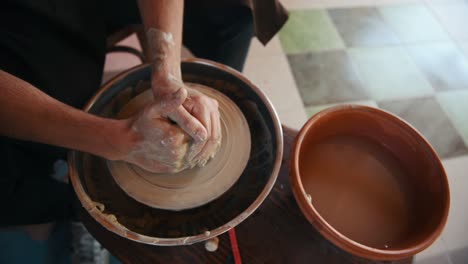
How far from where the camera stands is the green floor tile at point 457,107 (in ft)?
5.02

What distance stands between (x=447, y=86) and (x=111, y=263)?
5.61 feet

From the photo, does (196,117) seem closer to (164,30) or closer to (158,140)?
(158,140)

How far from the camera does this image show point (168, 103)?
23.0 inches

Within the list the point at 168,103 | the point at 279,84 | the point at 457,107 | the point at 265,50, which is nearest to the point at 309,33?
the point at 265,50

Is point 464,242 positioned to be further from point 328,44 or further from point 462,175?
point 328,44

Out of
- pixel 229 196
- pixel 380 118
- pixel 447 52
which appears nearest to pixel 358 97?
pixel 447 52

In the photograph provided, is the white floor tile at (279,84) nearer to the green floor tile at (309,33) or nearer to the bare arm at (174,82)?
the green floor tile at (309,33)

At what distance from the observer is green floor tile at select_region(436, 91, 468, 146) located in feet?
5.02

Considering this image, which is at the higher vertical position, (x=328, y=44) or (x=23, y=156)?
(x=23, y=156)

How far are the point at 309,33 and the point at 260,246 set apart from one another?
1.45m

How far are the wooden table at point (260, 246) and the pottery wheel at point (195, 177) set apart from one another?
0.08m

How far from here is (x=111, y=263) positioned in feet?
3.58

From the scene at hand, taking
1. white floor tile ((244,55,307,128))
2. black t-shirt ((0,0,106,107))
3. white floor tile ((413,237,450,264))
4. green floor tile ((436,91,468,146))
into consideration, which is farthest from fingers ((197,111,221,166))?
green floor tile ((436,91,468,146))

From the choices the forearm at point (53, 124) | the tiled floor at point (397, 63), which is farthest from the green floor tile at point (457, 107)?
the forearm at point (53, 124)
